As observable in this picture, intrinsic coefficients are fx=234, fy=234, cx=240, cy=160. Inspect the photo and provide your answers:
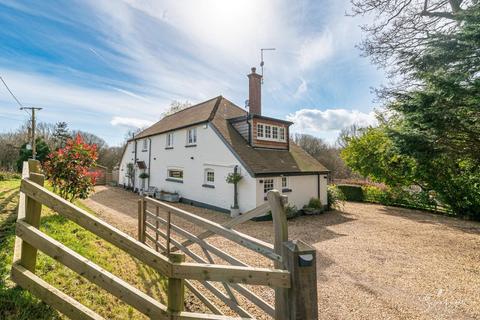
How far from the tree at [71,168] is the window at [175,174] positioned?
8.60 metres

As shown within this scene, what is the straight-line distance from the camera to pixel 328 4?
8.27 m

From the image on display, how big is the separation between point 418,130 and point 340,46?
4656 millimetres

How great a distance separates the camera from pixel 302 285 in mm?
1994

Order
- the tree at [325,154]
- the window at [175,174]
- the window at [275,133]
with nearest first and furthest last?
1. the window at [275,133]
2. the window at [175,174]
3. the tree at [325,154]

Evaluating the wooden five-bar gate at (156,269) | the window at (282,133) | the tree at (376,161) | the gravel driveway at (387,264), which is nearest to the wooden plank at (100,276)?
the wooden five-bar gate at (156,269)

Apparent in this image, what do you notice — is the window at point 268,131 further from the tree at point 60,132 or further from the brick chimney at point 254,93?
the tree at point 60,132

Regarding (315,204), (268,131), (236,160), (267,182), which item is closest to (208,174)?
(236,160)

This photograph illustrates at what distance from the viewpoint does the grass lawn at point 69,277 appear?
245 cm

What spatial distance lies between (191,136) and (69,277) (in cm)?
1321

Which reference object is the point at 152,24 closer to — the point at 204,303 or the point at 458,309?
the point at 204,303

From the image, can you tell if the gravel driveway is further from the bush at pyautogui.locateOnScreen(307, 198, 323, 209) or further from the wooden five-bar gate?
the wooden five-bar gate

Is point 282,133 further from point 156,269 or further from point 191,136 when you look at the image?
point 156,269

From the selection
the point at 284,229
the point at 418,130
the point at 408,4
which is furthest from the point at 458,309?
the point at 408,4

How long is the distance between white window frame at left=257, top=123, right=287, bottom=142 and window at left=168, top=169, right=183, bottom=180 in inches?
253
